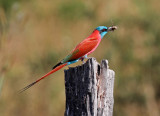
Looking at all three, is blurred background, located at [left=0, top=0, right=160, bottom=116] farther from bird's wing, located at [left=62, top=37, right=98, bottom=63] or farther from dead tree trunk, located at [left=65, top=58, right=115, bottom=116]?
dead tree trunk, located at [left=65, top=58, right=115, bottom=116]

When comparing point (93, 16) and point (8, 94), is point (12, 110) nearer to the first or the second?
point (8, 94)

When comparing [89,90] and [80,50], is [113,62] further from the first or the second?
[89,90]

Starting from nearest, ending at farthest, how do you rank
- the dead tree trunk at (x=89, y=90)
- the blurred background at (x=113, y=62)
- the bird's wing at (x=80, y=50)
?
the dead tree trunk at (x=89, y=90), the bird's wing at (x=80, y=50), the blurred background at (x=113, y=62)

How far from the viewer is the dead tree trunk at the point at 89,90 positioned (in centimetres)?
293

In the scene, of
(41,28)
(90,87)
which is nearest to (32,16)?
(41,28)

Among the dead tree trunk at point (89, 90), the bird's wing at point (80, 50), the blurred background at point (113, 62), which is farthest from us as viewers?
the blurred background at point (113, 62)

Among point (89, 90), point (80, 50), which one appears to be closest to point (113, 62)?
point (80, 50)

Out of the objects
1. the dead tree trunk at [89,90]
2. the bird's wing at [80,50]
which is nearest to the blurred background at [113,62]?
the bird's wing at [80,50]

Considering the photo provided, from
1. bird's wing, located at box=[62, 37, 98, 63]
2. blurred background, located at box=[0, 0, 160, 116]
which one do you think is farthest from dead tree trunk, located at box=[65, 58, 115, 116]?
blurred background, located at box=[0, 0, 160, 116]

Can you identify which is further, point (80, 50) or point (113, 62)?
point (113, 62)

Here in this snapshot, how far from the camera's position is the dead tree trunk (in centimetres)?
293

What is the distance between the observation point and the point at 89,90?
2924 millimetres

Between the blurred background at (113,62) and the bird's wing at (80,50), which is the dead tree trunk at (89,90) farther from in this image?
the blurred background at (113,62)

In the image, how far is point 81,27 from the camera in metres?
7.86
